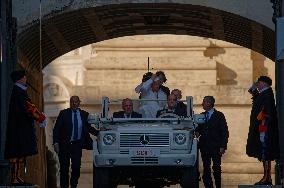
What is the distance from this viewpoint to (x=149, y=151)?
70.9ft

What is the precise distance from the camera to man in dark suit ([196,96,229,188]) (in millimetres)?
23484

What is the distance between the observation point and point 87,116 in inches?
933

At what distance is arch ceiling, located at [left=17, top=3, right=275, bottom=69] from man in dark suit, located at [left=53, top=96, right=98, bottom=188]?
3545 mm

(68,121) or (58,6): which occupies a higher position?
(58,6)

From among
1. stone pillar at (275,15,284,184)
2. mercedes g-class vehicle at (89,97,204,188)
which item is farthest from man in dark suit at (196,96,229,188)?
mercedes g-class vehicle at (89,97,204,188)

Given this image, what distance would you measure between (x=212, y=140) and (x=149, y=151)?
2193 millimetres

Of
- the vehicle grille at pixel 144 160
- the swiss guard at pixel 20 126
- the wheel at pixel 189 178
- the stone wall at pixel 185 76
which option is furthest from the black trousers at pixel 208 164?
the stone wall at pixel 185 76

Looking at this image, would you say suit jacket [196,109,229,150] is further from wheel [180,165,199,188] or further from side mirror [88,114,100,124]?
side mirror [88,114,100,124]

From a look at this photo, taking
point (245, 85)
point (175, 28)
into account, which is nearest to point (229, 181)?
point (245, 85)

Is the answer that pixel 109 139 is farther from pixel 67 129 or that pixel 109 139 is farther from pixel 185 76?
pixel 185 76

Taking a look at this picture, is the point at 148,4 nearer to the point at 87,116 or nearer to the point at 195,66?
the point at 87,116

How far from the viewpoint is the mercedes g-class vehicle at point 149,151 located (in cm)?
2161

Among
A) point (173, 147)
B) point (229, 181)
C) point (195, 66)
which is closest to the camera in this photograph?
point (173, 147)

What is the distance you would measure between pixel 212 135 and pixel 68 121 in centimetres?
252
